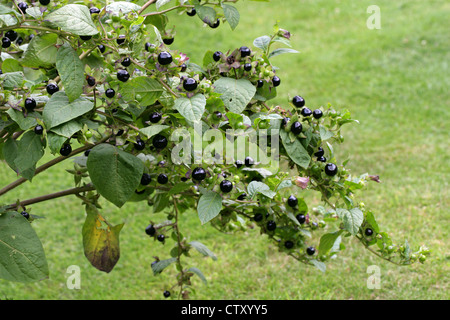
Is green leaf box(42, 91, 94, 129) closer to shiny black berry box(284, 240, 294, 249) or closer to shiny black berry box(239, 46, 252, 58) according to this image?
shiny black berry box(239, 46, 252, 58)

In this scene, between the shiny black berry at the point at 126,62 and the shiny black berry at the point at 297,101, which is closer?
the shiny black berry at the point at 126,62

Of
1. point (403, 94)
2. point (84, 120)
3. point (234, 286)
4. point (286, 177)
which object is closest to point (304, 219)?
point (286, 177)

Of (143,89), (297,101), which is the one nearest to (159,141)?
(143,89)

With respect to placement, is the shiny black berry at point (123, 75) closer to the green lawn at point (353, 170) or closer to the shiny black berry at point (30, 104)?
the shiny black berry at point (30, 104)

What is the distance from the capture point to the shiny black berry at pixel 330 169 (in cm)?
146

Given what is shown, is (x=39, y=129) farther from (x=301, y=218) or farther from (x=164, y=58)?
(x=301, y=218)

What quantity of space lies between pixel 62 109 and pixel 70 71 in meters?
0.11

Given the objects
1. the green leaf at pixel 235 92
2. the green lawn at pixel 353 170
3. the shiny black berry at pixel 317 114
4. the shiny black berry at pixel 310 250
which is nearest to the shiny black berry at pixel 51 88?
the green leaf at pixel 235 92

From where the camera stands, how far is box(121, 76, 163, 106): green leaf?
1291 mm

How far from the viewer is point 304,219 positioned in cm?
180

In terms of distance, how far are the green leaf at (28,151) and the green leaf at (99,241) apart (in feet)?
1.69

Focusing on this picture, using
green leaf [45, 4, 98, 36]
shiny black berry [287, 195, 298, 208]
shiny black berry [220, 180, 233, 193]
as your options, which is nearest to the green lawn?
shiny black berry [287, 195, 298, 208]
